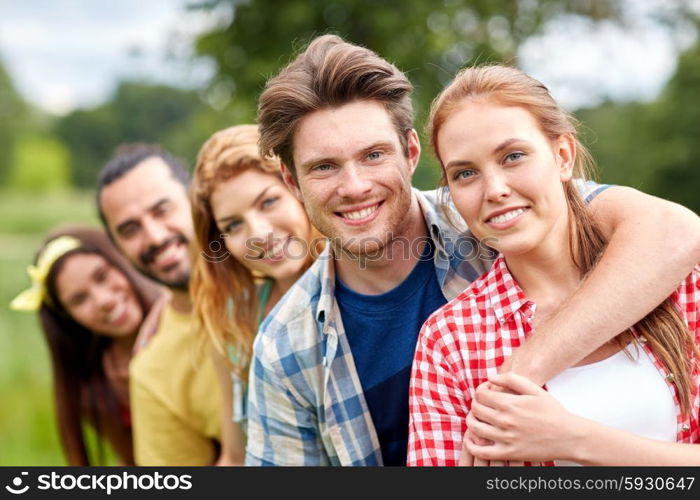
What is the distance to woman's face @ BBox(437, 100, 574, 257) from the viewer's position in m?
2.01

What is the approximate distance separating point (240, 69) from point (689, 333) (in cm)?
920

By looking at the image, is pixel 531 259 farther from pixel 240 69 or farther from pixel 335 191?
pixel 240 69

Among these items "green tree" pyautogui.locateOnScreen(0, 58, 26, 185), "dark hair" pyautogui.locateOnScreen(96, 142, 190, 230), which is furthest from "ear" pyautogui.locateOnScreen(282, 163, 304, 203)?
"green tree" pyautogui.locateOnScreen(0, 58, 26, 185)

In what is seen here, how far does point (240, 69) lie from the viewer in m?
10.5

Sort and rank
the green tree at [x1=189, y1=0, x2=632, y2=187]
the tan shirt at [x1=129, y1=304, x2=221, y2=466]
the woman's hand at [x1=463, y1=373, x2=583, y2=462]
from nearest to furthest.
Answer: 1. the woman's hand at [x1=463, y1=373, x2=583, y2=462]
2. the tan shirt at [x1=129, y1=304, x2=221, y2=466]
3. the green tree at [x1=189, y1=0, x2=632, y2=187]

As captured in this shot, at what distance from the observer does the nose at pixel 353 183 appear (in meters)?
2.31

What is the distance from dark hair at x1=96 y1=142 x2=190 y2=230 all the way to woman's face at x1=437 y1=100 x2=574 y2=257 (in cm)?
212

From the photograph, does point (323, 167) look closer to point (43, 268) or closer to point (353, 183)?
point (353, 183)

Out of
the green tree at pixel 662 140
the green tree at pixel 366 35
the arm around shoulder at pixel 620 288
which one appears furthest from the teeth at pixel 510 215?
the green tree at pixel 662 140

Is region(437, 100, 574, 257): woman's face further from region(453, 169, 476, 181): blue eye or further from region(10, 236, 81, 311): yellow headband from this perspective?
region(10, 236, 81, 311): yellow headband

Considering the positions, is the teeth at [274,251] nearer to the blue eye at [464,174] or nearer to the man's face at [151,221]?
the man's face at [151,221]

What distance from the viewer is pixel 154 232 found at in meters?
3.64

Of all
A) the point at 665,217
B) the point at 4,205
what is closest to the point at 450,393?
the point at 665,217

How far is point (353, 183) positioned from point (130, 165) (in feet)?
5.94
